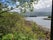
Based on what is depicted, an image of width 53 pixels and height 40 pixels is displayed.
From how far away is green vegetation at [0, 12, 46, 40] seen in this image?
147cm

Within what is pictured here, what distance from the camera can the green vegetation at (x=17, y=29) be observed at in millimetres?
1470

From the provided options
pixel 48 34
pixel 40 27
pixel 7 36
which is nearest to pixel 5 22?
pixel 7 36

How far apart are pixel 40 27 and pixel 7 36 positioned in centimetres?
39

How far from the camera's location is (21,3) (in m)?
1.51

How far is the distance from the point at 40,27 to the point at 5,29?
0.41 metres

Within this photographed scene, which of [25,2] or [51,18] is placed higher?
[25,2]

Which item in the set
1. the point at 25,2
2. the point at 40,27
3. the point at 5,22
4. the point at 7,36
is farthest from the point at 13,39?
the point at 25,2

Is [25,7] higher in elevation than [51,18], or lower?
higher

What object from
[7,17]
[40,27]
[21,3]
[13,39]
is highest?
[21,3]

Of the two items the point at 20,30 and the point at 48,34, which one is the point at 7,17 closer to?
the point at 20,30

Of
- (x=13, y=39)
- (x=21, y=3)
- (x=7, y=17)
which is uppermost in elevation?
(x=21, y=3)

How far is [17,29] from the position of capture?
1.48m

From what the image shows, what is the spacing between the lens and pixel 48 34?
147cm

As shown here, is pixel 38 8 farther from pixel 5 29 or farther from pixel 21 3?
pixel 5 29
